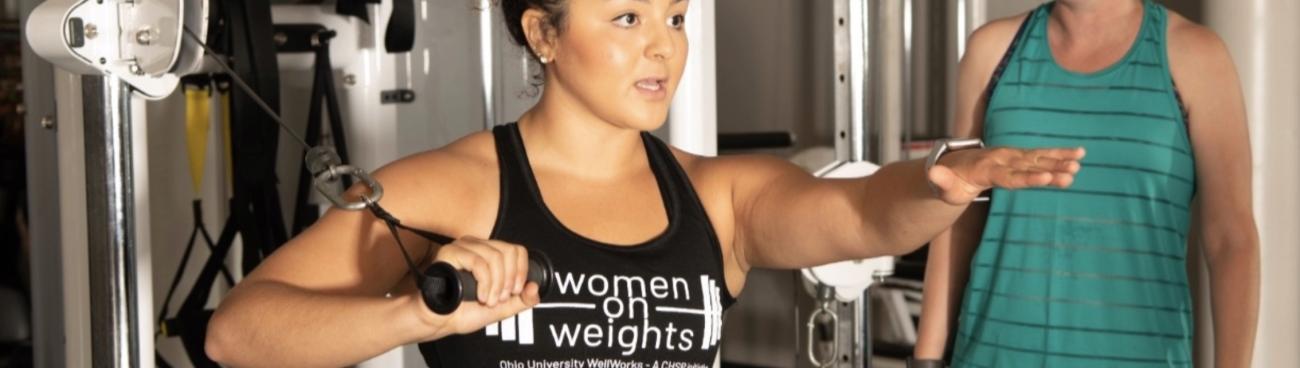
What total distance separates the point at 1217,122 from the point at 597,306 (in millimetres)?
974

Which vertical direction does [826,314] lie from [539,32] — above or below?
below

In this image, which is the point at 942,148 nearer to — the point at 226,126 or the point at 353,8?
the point at 353,8

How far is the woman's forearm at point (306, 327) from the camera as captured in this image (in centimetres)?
158

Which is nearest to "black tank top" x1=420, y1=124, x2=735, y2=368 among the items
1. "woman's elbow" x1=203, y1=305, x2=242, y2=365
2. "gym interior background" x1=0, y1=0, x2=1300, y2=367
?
"woman's elbow" x1=203, y1=305, x2=242, y2=365

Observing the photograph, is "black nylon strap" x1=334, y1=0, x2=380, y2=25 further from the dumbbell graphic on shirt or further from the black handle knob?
the black handle knob

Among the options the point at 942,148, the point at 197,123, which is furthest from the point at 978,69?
the point at 197,123

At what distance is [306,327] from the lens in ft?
5.42

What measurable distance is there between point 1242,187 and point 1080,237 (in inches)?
9.1

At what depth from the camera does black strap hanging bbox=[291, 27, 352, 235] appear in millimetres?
3021

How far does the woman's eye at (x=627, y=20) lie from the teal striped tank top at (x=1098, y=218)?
27.5 inches

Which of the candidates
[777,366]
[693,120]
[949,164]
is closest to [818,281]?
[693,120]

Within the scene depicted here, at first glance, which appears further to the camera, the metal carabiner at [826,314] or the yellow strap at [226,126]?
the yellow strap at [226,126]

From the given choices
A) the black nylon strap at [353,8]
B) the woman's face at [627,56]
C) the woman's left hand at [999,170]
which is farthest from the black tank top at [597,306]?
the black nylon strap at [353,8]

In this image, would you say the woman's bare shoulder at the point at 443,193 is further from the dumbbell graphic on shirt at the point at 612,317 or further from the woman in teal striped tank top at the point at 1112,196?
the woman in teal striped tank top at the point at 1112,196
